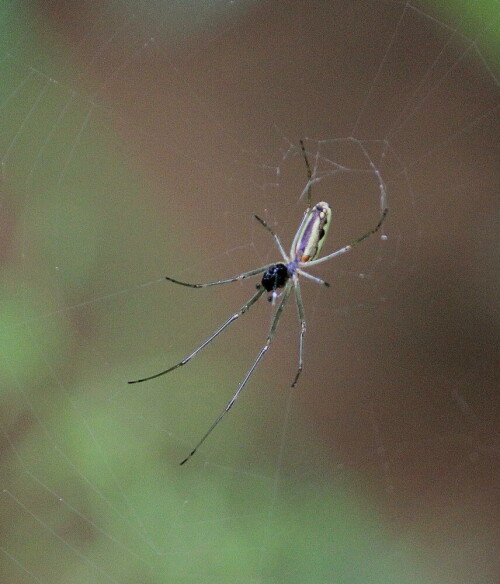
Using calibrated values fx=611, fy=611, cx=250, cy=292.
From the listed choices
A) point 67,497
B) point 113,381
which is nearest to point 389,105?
point 113,381

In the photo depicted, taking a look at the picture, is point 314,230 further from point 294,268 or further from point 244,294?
point 244,294

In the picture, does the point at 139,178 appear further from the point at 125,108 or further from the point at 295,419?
the point at 295,419

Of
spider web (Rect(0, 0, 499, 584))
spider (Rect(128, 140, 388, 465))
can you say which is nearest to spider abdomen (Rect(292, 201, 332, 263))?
spider (Rect(128, 140, 388, 465))

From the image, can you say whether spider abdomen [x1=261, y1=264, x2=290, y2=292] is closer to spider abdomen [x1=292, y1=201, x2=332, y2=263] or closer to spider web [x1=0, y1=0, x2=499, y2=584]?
spider abdomen [x1=292, y1=201, x2=332, y2=263]

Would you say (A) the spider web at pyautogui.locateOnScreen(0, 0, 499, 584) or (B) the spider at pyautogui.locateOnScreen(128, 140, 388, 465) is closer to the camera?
(B) the spider at pyautogui.locateOnScreen(128, 140, 388, 465)

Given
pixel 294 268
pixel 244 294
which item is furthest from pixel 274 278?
pixel 244 294
